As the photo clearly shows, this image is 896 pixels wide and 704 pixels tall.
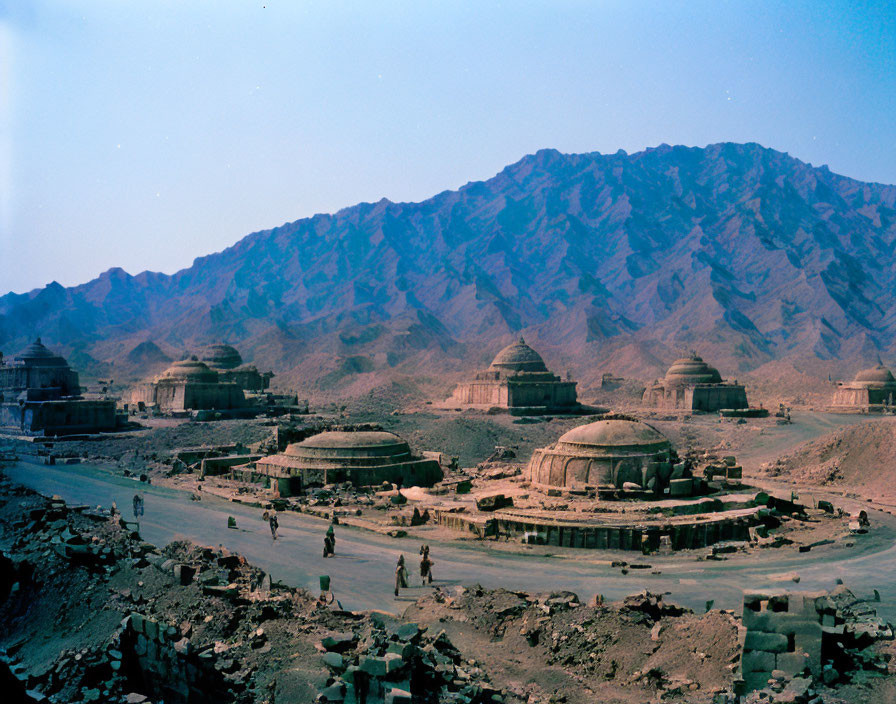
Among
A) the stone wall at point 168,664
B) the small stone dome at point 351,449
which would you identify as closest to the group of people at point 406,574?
the stone wall at point 168,664

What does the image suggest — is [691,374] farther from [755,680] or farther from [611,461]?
[755,680]

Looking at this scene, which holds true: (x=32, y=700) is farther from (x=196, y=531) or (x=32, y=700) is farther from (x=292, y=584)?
(x=196, y=531)

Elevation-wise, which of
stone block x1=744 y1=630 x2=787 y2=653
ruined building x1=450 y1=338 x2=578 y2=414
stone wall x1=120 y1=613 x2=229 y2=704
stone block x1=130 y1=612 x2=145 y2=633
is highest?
ruined building x1=450 y1=338 x2=578 y2=414

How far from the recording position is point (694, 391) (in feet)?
256

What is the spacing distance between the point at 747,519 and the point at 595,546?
19.5ft

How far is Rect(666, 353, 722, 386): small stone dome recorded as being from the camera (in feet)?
266

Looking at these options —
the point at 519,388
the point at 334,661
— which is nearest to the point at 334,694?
the point at 334,661

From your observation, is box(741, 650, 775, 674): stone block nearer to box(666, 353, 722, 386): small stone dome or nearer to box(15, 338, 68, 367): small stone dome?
box(666, 353, 722, 386): small stone dome

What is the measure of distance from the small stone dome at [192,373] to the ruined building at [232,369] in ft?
24.4

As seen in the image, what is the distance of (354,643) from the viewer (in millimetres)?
14773

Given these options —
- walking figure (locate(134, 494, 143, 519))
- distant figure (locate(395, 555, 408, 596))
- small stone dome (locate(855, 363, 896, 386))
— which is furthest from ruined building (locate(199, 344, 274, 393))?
distant figure (locate(395, 555, 408, 596))

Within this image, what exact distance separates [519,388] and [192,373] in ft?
99.0

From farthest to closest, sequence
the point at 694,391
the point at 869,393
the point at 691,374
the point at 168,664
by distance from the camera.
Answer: the point at 691,374, the point at 869,393, the point at 694,391, the point at 168,664

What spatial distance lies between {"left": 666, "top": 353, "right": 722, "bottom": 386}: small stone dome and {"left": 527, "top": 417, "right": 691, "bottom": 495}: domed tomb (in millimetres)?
49934
